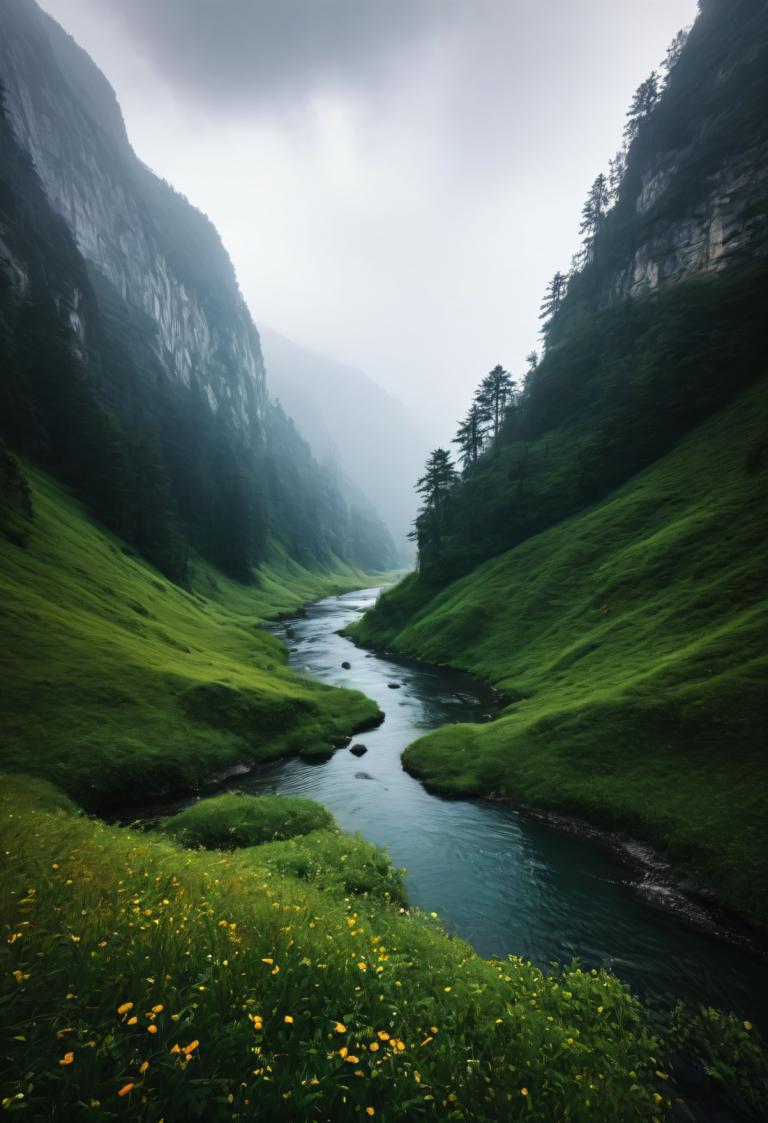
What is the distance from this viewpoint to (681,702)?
113 feet

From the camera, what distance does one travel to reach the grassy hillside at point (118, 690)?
107 feet

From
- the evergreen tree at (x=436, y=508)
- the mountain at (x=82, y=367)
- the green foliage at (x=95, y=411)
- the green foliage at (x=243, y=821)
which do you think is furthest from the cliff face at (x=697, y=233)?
the green foliage at (x=243, y=821)

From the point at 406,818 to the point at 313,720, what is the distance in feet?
58.3

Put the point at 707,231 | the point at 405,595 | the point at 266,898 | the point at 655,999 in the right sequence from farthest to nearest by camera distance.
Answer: the point at 707,231, the point at 405,595, the point at 655,999, the point at 266,898

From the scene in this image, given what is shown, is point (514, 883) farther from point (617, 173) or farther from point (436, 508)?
point (617, 173)

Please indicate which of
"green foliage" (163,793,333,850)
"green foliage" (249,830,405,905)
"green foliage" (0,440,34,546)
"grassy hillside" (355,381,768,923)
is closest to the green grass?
"green foliage" (249,830,405,905)

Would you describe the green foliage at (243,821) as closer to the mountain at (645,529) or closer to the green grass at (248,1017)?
the mountain at (645,529)

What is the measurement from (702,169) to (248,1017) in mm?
175538

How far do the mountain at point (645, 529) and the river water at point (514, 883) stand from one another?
2.89 m

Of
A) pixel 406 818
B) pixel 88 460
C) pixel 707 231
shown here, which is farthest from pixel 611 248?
pixel 406 818

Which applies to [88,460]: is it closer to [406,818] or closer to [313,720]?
[313,720]

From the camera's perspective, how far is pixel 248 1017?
7.12 m

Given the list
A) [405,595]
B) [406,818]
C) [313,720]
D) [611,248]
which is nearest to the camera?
[406,818]

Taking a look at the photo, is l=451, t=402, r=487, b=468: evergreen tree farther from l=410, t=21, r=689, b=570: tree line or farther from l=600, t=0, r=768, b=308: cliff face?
l=600, t=0, r=768, b=308: cliff face
